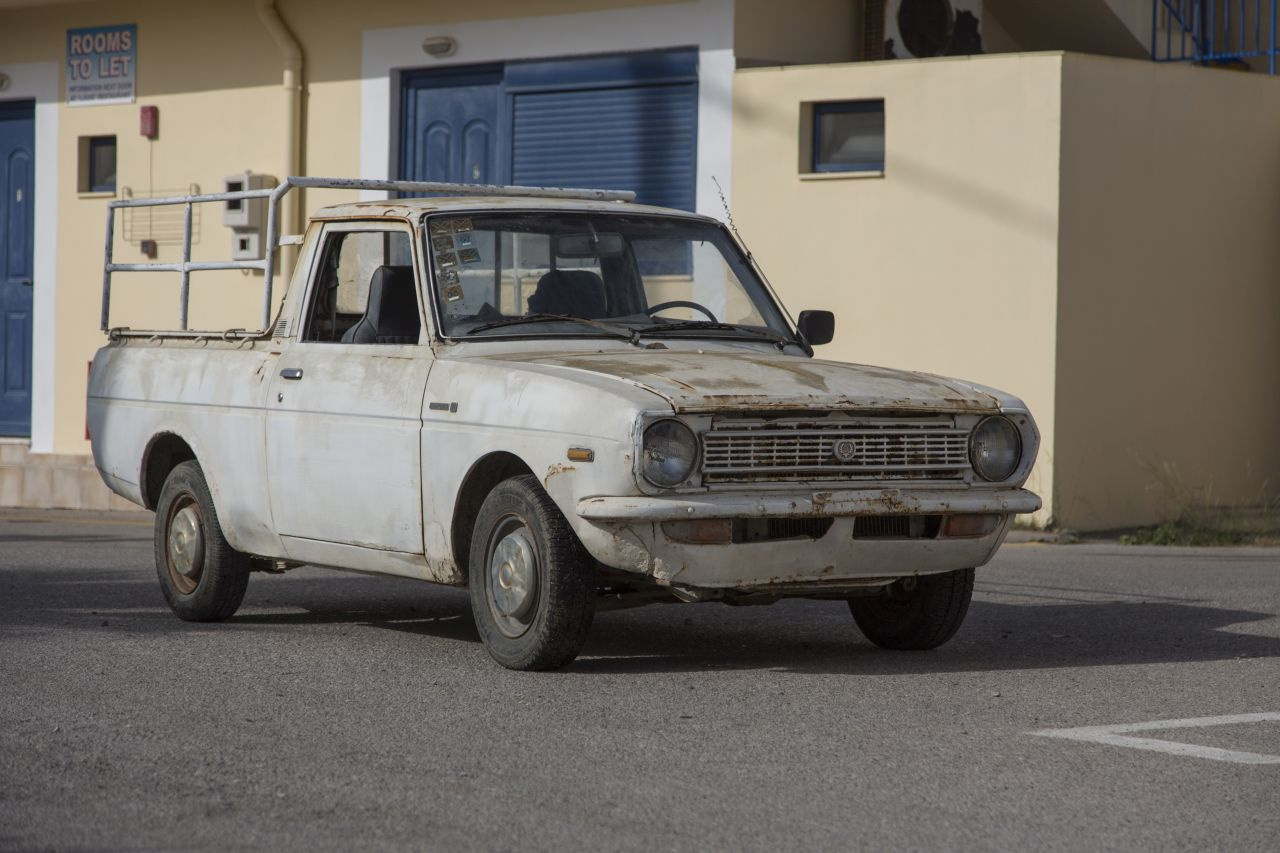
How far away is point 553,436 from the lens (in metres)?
7.23

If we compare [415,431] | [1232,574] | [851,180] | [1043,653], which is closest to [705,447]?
[415,431]

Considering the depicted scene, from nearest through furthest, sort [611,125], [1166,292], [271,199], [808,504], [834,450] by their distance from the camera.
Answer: [808,504]
[834,450]
[271,199]
[1166,292]
[611,125]

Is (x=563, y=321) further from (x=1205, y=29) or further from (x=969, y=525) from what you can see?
(x=1205, y=29)

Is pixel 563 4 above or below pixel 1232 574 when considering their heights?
above

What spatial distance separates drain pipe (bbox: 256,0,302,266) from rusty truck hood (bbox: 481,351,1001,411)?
11055 mm

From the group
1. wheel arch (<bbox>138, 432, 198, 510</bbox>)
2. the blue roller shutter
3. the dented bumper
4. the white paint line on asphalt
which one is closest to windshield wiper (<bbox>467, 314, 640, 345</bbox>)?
the dented bumper

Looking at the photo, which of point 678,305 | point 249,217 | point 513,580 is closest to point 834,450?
point 513,580

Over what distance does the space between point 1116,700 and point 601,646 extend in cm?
229

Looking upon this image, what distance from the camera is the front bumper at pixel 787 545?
7047 millimetres

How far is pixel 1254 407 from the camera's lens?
16078 mm

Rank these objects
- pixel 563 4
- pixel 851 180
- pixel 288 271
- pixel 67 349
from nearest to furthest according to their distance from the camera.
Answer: pixel 851 180, pixel 563 4, pixel 288 271, pixel 67 349

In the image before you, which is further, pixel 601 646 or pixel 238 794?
pixel 601 646

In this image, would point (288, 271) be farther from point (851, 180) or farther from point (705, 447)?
point (705, 447)

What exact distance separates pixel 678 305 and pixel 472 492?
1369mm
